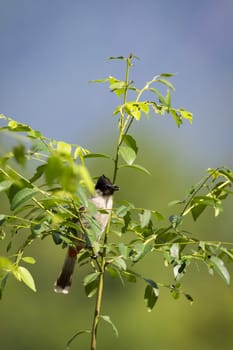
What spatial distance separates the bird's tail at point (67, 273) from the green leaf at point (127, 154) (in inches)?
34.9

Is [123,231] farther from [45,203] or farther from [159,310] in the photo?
[159,310]

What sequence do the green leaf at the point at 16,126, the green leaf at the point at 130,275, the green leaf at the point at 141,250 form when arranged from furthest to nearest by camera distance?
the green leaf at the point at 130,275
the green leaf at the point at 141,250
the green leaf at the point at 16,126

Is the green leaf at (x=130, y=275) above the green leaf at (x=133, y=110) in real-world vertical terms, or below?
below

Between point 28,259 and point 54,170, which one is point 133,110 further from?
point 54,170

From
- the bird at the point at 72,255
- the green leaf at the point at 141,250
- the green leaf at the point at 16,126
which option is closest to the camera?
the green leaf at the point at 16,126

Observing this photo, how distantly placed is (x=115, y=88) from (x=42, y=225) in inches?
16.0

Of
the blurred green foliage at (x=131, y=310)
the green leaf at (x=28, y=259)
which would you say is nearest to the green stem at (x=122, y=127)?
the green leaf at (x=28, y=259)

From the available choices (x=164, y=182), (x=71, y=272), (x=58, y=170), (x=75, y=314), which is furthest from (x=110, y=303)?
(x=58, y=170)

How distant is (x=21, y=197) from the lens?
6.14 feet

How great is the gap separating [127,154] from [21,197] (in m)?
0.28

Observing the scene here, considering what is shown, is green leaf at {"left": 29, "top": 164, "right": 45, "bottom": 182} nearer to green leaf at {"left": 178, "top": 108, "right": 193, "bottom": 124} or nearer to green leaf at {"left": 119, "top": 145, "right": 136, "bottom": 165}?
green leaf at {"left": 119, "top": 145, "right": 136, "bottom": 165}

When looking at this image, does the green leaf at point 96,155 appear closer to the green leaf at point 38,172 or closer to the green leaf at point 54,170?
the green leaf at point 38,172

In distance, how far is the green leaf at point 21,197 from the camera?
1871 mm

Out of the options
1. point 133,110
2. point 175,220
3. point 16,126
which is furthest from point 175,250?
point 16,126
